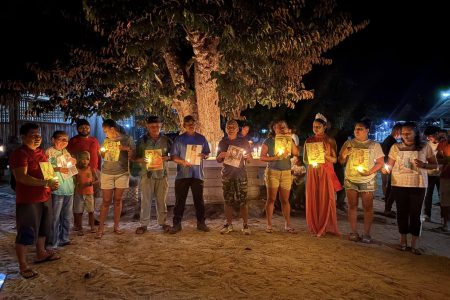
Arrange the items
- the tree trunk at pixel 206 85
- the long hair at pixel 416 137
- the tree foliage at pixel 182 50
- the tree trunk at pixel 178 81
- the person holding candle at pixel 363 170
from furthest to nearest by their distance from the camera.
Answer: the tree trunk at pixel 178 81, the tree trunk at pixel 206 85, the tree foliage at pixel 182 50, the person holding candle at pixel 363 170, the long hair at pixel 416 137

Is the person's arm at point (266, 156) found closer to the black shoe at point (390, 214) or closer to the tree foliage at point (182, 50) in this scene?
the tree foliage at point (182, 50)

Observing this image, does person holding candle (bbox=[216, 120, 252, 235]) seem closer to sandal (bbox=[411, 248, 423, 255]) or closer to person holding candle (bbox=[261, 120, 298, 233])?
person holding candle (bbox=[261, 120, 298, 233])

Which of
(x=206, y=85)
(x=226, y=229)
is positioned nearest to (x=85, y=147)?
(x=226, y=229)

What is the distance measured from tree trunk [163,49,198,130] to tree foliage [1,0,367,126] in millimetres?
31

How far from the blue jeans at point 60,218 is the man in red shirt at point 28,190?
2.15 feet

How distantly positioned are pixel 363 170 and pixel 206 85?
4865 millimetres

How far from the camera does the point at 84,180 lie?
685 centimetres

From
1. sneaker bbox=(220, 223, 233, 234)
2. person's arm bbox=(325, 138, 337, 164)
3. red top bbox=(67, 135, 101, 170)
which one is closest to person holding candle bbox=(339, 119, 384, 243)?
person's arm bbox=(325, 138, 337, 164)

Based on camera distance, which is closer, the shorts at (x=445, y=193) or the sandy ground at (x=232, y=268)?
the sandy ground at (x=232, y=268)

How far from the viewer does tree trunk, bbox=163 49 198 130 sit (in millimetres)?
9875

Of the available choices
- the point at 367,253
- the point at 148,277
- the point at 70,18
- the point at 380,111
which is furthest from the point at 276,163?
the point at 380,111

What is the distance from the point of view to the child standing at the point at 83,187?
6.80 m

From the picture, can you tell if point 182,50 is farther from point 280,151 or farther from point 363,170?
point 363,170

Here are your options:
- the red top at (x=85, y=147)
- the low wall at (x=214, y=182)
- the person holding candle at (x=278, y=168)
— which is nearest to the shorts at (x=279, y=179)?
the person holding candle at (x=278, y=168)
